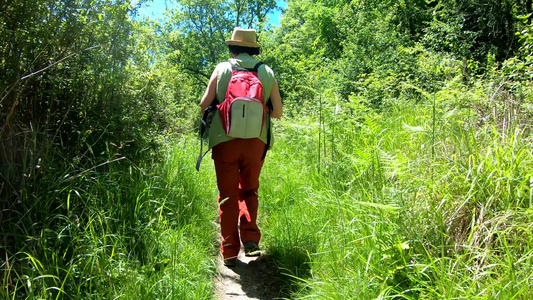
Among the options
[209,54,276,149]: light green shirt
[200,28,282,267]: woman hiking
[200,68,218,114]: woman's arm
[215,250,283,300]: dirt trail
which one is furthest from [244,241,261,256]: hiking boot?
[200,68,218,114]: woman's arm

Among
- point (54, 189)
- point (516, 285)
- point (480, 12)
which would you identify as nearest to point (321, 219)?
point (516, 285)

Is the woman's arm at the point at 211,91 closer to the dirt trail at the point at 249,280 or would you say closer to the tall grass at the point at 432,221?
the tall grass at the point at 432,221

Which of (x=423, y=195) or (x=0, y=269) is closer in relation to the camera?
(x=0, y=269)

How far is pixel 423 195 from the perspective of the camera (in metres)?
2.76

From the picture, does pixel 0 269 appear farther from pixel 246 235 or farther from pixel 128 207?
pixel 246 235

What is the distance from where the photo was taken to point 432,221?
2.52 metres

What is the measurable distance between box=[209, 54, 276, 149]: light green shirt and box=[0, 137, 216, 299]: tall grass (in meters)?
0.78

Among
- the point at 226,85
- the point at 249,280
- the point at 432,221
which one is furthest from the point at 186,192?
the point at 432,221

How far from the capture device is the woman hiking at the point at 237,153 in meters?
3.51

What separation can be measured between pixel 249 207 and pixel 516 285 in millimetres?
2348

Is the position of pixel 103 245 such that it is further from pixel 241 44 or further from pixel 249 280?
pixel 241 44

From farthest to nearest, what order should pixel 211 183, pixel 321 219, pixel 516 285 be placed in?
pixel 211 183
pixel 321 219
pixel 516 285

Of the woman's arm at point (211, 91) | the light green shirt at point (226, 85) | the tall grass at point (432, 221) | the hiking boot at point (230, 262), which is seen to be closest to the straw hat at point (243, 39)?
the light green shirt at point (226, 85)

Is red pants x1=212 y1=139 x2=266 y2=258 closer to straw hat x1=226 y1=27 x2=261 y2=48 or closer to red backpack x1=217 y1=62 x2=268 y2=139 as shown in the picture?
red backpack x1=217 y1=62 x2=268 y2=139
